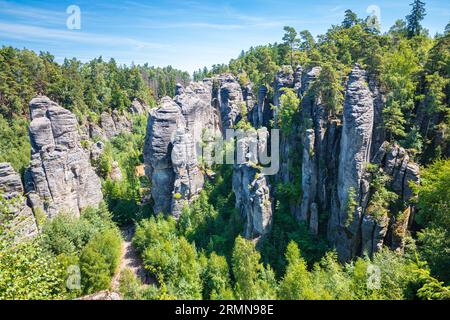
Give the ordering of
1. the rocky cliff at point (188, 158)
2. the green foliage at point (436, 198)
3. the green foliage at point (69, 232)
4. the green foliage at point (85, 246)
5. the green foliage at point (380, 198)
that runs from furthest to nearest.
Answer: the rocky cliff at point (188, 158), the green foliage at point (69, 232), the green foliage at point (85, 246), the green foliage at point (380, 198), the green foliage at point (436, 198)

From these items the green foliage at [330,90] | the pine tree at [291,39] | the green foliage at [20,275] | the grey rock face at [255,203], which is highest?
the pine tree at [291,39]

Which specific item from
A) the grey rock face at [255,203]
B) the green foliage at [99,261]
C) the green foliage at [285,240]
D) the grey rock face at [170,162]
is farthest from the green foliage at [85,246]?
the green foliage at [285,240]

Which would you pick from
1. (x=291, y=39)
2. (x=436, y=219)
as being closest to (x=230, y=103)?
(x=291, y=39)

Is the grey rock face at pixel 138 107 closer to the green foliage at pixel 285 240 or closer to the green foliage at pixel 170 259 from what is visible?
the green foliage at pixel 170 259

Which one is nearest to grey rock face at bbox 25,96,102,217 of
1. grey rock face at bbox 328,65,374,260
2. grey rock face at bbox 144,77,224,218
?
grey rock face at bbox 144,77,224,218

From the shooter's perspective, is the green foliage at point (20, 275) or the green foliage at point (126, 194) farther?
the green foliage at point (126, 194)

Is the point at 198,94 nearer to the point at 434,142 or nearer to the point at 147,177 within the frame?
the point at 147,177
